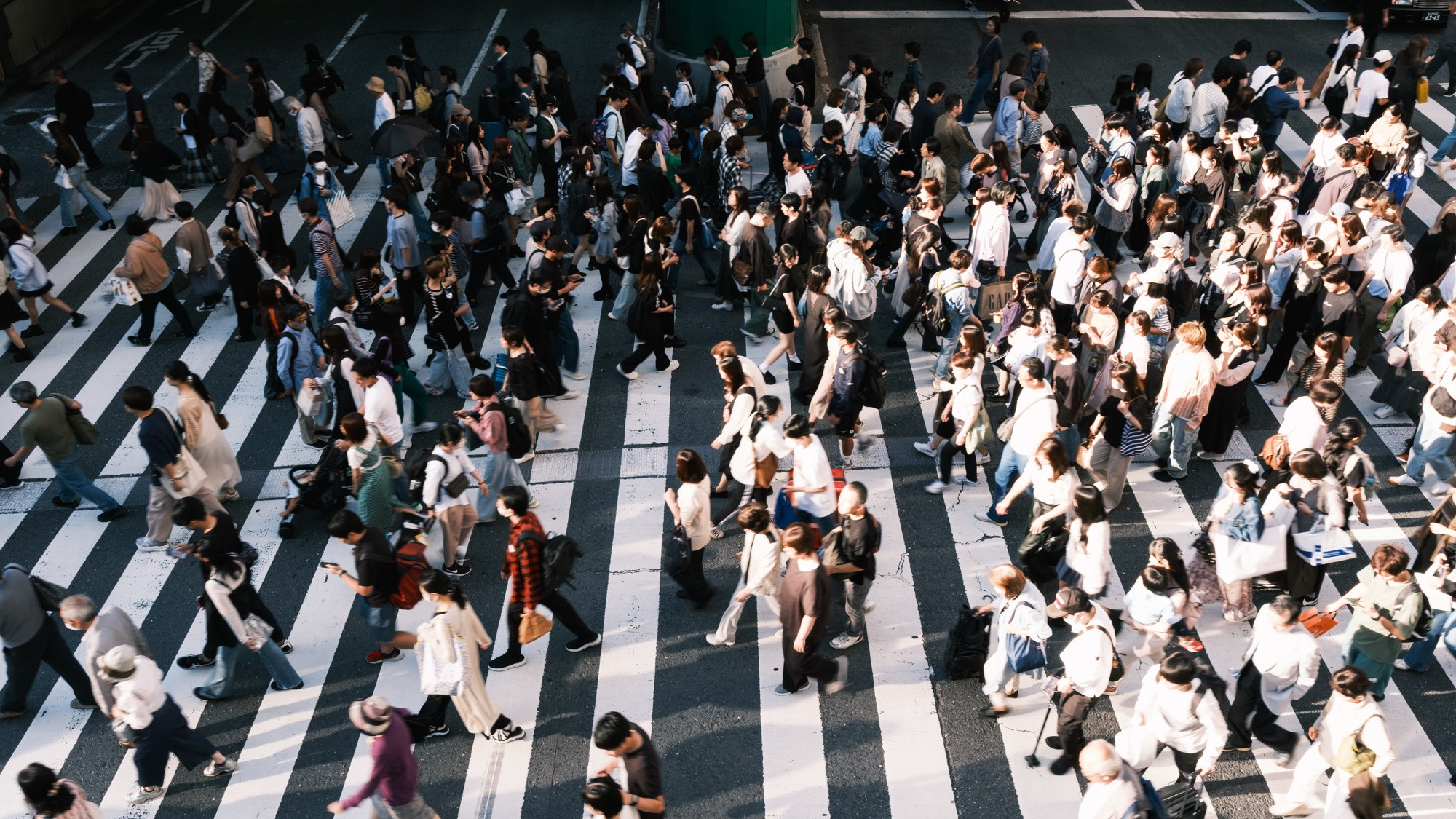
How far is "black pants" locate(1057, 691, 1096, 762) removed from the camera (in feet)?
25.2

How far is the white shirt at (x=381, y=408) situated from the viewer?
10.2 metres

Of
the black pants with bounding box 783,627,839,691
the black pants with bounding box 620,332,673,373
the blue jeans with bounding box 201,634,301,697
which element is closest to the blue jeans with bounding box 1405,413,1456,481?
the black pants with bounding box 783,627,839,691

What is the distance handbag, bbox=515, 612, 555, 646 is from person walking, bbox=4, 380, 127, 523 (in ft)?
16.1

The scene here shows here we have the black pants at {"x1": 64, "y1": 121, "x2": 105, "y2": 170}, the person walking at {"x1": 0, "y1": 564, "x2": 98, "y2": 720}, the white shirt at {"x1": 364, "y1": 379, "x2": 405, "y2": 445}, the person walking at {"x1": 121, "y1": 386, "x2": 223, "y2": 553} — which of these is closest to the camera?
the person walking at {"x1": 0, "y1": 564, "x2": 98, "y2": 720}

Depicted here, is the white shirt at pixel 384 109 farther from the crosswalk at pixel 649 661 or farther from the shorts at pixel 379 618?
the shorts at pixel 379 618

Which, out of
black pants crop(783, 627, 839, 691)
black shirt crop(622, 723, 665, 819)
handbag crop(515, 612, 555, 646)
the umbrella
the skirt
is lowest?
black pants crop(783, 627, 839, 691)

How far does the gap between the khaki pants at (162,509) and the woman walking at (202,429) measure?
0.24m

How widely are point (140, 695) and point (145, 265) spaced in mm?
7220

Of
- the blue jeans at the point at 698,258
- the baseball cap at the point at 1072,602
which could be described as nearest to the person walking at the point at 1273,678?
the baseball cap at the point at 1072,602

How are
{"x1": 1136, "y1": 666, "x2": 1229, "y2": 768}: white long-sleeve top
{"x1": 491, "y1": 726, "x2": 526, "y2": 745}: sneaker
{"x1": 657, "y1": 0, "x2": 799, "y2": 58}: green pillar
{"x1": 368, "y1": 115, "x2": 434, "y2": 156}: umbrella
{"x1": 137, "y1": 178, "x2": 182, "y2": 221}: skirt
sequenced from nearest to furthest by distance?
{"x1": 1136, "y1": 666, "x2": 1229, "y2": 768}: white long-sleeve top → {"x1": 491, "y1": 726, "x2": 526, "y2": 745}: sneaker → {"x1": 368, "y1": 115, "x2": 434, "y2": 156}: umbrella → {"x1": 137, "y1": 178, "x2": 182, "y2": 221}: skirt → {"x1": 657, "y1": 0, "x2": 799, "y2": 58}: green pillar

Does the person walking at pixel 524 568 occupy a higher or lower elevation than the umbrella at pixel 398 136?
lower

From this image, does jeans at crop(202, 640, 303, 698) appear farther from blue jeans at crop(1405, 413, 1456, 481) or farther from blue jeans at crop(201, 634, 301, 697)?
blue jeans at crop(1405, 413, 1456, 481)

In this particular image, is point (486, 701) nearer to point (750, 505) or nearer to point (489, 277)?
point (750, 505)

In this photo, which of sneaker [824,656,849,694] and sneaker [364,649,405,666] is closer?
sneaker [824,656,849,694]
